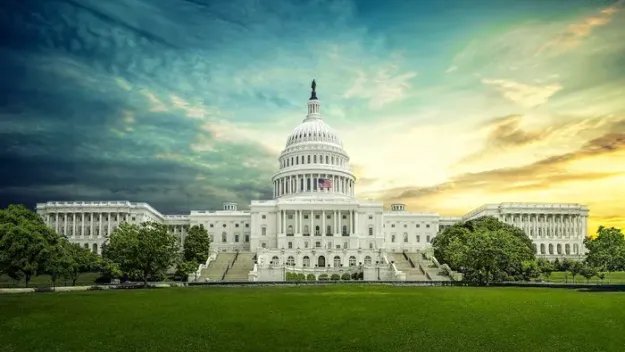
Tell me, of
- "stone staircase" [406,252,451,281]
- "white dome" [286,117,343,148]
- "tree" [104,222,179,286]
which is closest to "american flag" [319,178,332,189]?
"white dome" [286,117,343,148]

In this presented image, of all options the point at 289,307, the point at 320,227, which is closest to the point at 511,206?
the point at 320,227

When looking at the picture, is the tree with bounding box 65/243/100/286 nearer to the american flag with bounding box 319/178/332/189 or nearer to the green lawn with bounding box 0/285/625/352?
the green lawn with bounding box 0/285/625/352

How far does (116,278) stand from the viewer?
316 ft

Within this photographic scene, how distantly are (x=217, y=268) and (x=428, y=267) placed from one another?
40364mm

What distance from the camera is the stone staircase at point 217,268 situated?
108750 millimetres

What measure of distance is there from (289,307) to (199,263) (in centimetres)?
8147

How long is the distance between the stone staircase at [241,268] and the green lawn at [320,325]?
61362 millimetres

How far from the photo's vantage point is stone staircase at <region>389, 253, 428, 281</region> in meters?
109

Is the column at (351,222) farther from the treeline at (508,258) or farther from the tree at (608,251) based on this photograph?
the tree at (608,251)

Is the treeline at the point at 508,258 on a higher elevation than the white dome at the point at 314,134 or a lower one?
lower

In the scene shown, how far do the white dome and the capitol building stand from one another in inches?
11.3

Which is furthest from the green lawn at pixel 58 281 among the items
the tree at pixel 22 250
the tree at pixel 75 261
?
the tree at pixel 22 250

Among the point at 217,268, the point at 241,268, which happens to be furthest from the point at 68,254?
the point at 241,268

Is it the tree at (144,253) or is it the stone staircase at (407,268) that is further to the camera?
the stone staircase at (407,268)
